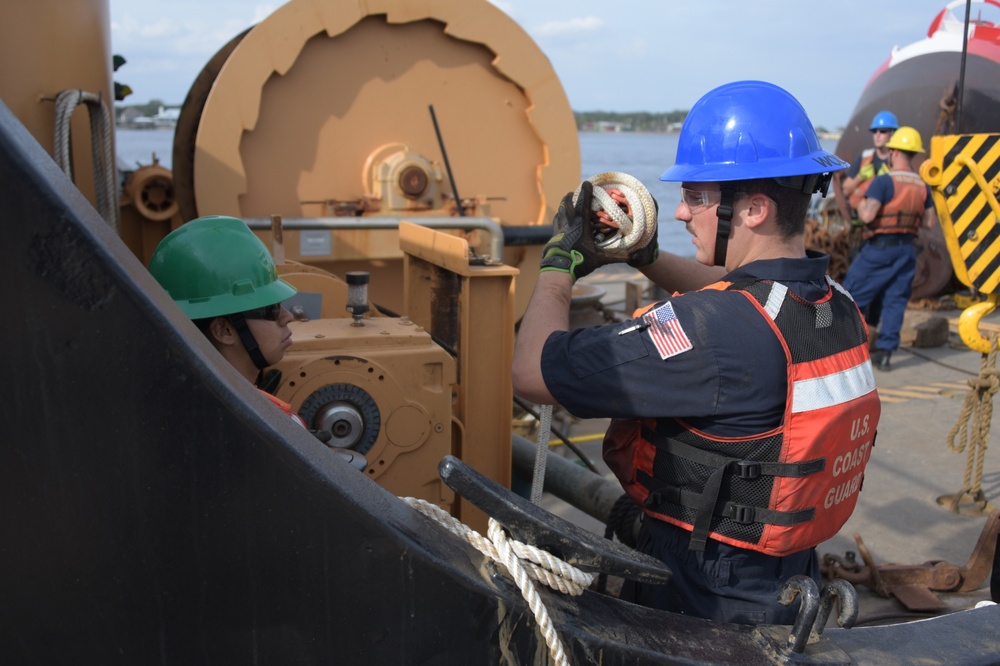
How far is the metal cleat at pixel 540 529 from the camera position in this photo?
4.05 feet

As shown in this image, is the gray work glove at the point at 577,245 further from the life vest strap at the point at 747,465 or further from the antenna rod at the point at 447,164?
the antenna rod at the point at 447,164

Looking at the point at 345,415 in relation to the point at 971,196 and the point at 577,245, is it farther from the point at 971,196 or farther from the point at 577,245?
the point at 971,196

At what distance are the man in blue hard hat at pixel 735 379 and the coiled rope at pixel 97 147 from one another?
58.9 inches

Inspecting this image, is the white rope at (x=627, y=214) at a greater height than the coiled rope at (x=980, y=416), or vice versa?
the white rope at (x=627, y=214)

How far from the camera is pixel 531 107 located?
16.0 feet

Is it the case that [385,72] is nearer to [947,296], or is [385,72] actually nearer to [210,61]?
[210,61]

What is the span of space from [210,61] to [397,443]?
2.92 metres

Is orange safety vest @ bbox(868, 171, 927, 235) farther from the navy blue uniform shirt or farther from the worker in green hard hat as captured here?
the worker in green hard hat

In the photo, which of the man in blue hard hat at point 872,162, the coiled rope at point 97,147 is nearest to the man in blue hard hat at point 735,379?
the coiled rope at point 97,147

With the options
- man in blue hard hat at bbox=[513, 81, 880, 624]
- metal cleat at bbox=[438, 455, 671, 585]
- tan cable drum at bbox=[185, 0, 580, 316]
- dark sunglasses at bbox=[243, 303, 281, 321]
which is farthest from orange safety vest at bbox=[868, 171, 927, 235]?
metal cleat at bbox=[438, 455, 671, 585]

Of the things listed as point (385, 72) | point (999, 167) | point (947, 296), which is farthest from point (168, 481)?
point (947, 296)

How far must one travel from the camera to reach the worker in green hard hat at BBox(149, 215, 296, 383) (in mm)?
2012

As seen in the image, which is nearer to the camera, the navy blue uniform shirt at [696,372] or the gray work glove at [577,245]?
the navy blue uniform shirt at [696,372]

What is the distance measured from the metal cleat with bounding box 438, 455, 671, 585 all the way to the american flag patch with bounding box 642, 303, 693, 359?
0.47m
